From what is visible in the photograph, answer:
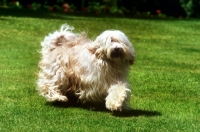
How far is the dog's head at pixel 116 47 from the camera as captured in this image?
8117 millimetres

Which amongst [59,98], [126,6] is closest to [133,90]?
[59,98]

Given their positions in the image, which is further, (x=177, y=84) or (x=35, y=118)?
(x=177, y=84)

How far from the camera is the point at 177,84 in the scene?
1159 centimetres

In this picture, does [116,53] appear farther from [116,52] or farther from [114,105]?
[114,105]

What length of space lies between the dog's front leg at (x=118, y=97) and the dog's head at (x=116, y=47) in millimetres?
376

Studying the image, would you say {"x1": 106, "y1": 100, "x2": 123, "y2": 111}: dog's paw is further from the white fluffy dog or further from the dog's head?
the dog's head

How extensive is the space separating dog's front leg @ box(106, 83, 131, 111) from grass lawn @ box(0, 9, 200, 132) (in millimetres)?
150

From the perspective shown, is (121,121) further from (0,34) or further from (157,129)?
(0,34)

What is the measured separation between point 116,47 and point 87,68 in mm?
694

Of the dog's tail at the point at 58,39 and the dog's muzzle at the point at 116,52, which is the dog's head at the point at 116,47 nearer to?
the dog's muzzle at the point at 116,52

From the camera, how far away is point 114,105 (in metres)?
8.06

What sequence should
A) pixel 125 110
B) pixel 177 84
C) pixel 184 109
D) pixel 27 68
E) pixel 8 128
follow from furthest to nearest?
pixel 27 68 → pixel 177 84 → pixel 184 109 → pixel 125 110 → pixel 8 128

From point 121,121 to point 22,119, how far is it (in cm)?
129

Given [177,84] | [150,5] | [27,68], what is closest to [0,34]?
[27,68]
